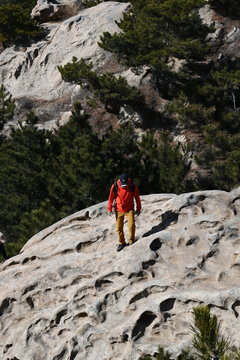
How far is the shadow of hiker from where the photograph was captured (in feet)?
24.8

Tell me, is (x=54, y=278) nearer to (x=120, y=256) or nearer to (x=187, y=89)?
(x=120, y=256)

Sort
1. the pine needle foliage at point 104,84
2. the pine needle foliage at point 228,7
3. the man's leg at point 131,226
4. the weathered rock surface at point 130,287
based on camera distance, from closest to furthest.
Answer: the weathered rock surface at point 130,287 → the man's leg at point 131,226 → the pine needle foliage at point 104,84 → the pine needle foliage at point 228,7

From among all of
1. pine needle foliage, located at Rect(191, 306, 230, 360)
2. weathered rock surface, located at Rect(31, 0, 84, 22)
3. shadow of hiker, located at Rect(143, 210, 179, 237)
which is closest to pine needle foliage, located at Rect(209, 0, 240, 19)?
weathered rock surface, located at Rect(31, 0, 84, 22)

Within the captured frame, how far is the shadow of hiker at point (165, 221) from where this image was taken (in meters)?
7.57

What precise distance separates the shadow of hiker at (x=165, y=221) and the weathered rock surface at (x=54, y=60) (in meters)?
20.6

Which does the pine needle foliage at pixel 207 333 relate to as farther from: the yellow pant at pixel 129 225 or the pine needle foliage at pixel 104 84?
the pine needle foliage at pixel 104 84

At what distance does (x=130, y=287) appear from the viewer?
6.69m

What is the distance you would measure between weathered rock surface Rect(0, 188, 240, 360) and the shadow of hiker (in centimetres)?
2

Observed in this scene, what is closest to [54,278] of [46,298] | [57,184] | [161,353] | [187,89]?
[46,298]

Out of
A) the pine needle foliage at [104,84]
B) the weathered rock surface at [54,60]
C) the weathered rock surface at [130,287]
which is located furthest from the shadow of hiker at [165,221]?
the weathered rock surface at [54,60]

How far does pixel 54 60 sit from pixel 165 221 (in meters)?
27.2

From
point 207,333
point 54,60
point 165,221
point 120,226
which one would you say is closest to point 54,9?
point 54,60

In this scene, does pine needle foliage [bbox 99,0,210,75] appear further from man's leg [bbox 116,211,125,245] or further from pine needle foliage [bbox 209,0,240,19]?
man's leg [bbox 116,211,125,245]

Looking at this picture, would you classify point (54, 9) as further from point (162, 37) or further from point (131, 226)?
point (131, 226)
